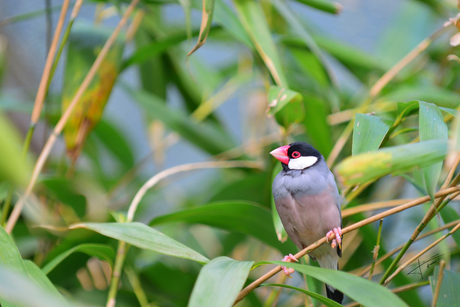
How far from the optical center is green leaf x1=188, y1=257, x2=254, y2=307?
1.29ft

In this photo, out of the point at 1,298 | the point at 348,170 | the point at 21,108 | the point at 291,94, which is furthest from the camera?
the point at 21,108

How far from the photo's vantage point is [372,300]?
1.36ft

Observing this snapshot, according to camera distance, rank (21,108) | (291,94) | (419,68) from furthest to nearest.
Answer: (419,68)
(21,108)
(291,94)

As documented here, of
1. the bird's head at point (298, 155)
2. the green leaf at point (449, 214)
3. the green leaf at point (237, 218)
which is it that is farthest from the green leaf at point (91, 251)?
the green leaf at point (449, 214)

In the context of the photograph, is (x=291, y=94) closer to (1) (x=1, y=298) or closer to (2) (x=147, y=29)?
(1) (x=1, y=298)

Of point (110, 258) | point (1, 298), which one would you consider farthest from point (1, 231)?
point (110, 258)

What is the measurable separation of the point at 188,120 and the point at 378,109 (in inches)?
21.4

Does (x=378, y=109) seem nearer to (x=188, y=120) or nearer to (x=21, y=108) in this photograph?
(x=188, y=120)

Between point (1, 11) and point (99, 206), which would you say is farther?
point (1, 11)

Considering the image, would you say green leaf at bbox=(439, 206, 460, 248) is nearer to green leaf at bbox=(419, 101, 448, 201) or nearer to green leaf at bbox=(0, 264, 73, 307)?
green leaf at bbox=(419, 101, 448, 201)

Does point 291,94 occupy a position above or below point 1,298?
above

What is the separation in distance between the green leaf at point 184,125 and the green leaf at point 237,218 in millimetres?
429

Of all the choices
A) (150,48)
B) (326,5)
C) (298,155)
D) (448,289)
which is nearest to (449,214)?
(448,289)

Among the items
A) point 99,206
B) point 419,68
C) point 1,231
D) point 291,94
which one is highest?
point 291,94
